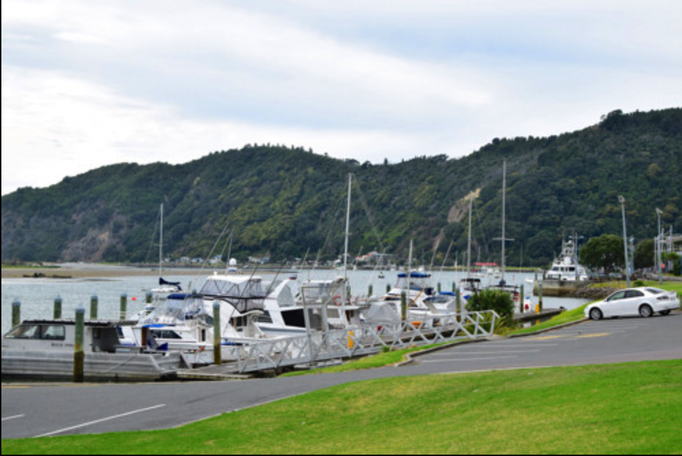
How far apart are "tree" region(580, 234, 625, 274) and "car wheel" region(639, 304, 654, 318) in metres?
84.3

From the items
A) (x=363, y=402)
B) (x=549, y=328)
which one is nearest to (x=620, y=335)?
(x=549, y=328)

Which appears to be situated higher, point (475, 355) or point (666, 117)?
point (666, 117)

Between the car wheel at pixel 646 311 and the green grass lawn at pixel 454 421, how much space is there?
63.7 feet

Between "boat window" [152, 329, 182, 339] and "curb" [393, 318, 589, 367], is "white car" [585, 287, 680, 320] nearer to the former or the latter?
"curb" [393, 318, 589, 367]

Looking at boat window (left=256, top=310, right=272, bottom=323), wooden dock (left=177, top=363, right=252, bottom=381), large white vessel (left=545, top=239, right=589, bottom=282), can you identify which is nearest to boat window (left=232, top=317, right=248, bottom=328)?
boat window (left=256, top=310, right=272, bottom=323)

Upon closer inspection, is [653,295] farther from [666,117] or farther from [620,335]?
[666,117]

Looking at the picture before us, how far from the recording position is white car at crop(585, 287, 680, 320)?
3672cm

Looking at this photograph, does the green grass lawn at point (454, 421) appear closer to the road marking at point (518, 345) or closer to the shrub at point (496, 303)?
the road marking at point (518, 345)

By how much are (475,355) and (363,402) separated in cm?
964

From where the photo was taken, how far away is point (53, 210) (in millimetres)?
51406

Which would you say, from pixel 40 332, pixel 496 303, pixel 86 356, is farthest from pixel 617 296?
pixel 40 332

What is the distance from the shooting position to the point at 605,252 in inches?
4678

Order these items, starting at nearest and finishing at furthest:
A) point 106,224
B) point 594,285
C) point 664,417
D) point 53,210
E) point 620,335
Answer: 1. point 664,417
2. point 620,335
3. point 53,210
4. point 594,285
5. point 106,224

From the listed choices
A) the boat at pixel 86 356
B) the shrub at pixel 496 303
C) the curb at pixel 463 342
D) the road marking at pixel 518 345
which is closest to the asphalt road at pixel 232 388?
the road marking at pixel 518 345
